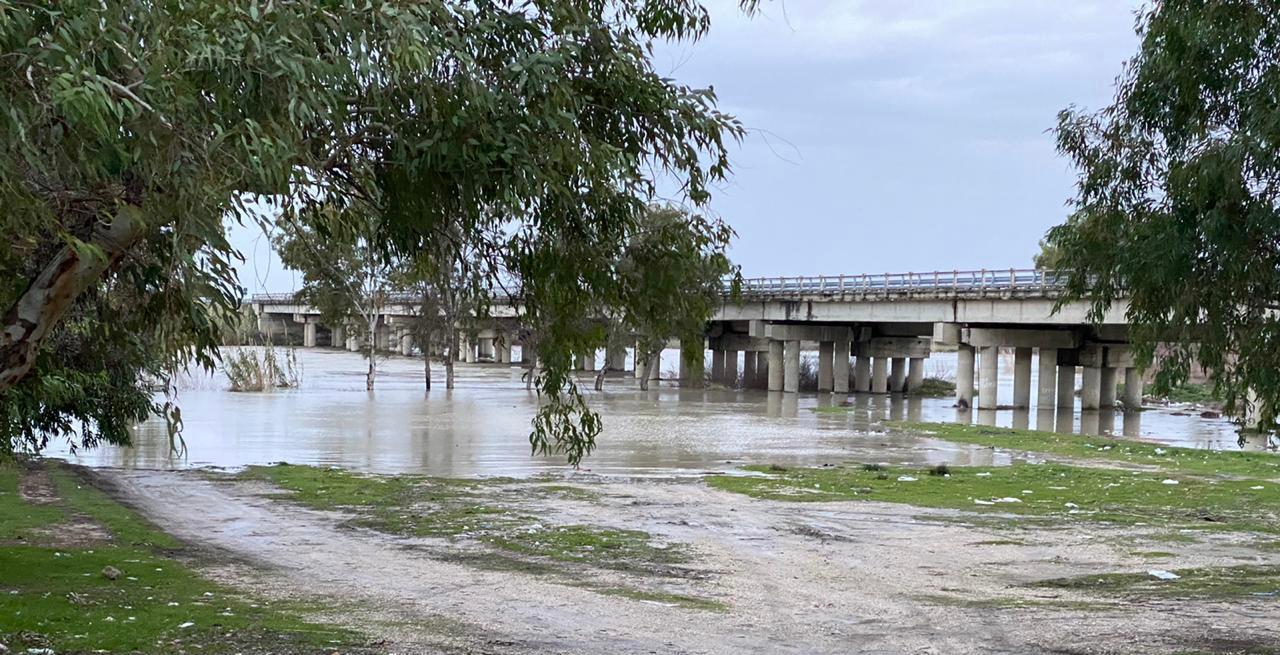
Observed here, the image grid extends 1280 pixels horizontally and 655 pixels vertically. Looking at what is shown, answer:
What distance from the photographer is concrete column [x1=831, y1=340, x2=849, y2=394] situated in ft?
230

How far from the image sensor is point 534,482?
22125mm

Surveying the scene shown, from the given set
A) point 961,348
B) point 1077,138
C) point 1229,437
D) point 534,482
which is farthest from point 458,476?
point 961,348

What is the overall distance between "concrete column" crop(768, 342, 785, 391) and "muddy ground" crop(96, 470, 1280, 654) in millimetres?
53467

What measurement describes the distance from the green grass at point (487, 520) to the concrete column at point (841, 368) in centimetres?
4822

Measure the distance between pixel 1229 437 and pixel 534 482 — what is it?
91.6 ft

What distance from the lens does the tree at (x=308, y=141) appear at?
657cm

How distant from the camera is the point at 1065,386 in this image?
6150 centimetres

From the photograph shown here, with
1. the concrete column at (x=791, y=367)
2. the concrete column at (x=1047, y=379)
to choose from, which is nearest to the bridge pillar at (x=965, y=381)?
the concrete column at (x=1047, y=379)

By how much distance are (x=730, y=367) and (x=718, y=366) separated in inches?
28.2

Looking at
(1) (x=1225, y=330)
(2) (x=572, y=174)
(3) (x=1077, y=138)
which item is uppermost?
(3) (x=1077, y=138)

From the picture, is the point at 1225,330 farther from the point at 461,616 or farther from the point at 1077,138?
the point at 461,616

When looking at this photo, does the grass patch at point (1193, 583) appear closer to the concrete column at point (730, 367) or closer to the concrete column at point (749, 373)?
the concrete column at point (749, 373)

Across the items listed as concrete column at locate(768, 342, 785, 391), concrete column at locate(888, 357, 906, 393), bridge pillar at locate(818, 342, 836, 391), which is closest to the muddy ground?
concrete column at locate(768, 342, 785, 391)

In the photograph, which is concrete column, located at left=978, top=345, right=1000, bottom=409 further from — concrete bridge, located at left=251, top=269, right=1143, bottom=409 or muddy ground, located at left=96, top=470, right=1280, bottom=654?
muddy ground, located at left=96, top=470, right=1280, bottom=654
